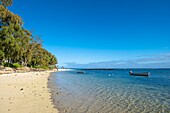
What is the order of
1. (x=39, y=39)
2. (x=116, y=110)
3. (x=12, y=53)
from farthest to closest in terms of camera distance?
(x=39, y=39) < (x=12, y=53) < (x=116, y=110)

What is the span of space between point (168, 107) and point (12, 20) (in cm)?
4675

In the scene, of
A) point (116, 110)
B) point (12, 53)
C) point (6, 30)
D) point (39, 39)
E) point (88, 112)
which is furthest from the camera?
point (39, 39)

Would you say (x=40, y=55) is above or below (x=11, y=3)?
below

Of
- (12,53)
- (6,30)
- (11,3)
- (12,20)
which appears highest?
(11,3)

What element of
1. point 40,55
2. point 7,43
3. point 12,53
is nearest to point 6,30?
point 7,43

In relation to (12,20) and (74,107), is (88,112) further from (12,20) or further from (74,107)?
(12,20)

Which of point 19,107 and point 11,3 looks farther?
point 11,3

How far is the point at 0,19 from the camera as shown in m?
47.2

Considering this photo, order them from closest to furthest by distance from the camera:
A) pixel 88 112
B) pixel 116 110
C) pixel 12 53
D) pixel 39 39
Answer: pixel 88 112, pixel 116 110, pixel 12 53, pixel 39 39

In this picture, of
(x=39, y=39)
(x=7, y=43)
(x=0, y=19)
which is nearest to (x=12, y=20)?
(x=0, y=19)

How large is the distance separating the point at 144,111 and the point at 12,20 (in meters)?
46.6

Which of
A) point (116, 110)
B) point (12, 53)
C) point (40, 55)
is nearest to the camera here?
point (116, 110)

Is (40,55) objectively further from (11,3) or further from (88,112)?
(88,112)

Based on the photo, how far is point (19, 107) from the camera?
9508mm
